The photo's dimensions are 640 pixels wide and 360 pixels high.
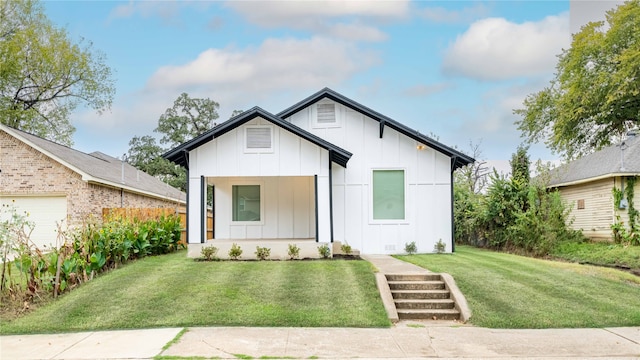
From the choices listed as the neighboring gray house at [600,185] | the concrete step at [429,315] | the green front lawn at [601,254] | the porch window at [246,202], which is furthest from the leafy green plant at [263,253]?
the neighboring gray house at [600,185]

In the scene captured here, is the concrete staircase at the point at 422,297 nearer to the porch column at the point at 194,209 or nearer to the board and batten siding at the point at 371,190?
the board and batten siding at the point at 371,190

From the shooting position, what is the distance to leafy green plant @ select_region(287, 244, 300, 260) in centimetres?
1395

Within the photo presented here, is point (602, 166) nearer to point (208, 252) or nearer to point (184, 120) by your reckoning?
point (208, 252)

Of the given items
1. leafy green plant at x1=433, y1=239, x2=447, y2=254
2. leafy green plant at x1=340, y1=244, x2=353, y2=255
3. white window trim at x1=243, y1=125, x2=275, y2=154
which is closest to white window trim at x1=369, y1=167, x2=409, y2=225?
leafy green plant at x1=433, y1=239, x2=447, y2=254

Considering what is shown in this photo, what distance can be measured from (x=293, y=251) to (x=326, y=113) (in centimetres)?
509

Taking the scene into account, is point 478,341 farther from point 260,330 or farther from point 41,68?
point 41,68

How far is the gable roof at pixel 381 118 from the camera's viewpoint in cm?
1608

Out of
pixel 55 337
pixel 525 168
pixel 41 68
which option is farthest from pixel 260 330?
pixel 41 68

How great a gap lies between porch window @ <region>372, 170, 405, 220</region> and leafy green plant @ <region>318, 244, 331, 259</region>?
277 cm

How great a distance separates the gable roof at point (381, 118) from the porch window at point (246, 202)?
2677 millimetres

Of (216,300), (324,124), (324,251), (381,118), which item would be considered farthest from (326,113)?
(216,300)

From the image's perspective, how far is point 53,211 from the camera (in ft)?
61.5

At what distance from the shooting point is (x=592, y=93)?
65.1ft

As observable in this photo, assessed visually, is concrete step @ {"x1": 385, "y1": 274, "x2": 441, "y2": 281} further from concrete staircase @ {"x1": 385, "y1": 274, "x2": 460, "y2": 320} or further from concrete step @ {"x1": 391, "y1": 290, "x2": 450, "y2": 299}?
concrete step @ {"x1": 391, "y1": 290, "x2": 450, "y2": 299}
